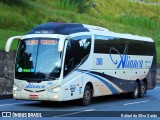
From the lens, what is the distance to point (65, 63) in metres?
18.9

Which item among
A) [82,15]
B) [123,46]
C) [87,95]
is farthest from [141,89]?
[82,15]

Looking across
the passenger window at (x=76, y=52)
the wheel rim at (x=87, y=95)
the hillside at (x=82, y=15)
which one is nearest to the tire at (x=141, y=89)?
the wheel rim at (x=87, y=95)

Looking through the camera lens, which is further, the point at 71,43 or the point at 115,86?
the point at 115,86

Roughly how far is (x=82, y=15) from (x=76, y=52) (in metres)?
29.6

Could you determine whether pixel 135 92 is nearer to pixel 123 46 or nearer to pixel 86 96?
pixel 123 46

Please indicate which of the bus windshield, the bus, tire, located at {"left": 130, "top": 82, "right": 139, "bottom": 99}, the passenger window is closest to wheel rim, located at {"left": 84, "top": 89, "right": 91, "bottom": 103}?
the bus

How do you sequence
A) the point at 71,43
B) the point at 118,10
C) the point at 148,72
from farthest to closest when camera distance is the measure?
the point at 118,10 < the point at 148,72 < the point at 71,43

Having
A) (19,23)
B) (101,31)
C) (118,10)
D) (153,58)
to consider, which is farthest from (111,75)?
(118,10)

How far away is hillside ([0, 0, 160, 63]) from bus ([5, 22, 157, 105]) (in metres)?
8.42

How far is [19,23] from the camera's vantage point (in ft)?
120

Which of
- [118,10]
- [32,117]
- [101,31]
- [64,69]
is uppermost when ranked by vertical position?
[118,10]

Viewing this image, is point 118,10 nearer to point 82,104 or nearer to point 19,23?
point 19,23

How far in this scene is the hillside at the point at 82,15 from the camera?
36406mm

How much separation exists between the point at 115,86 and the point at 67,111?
18.7 feet
